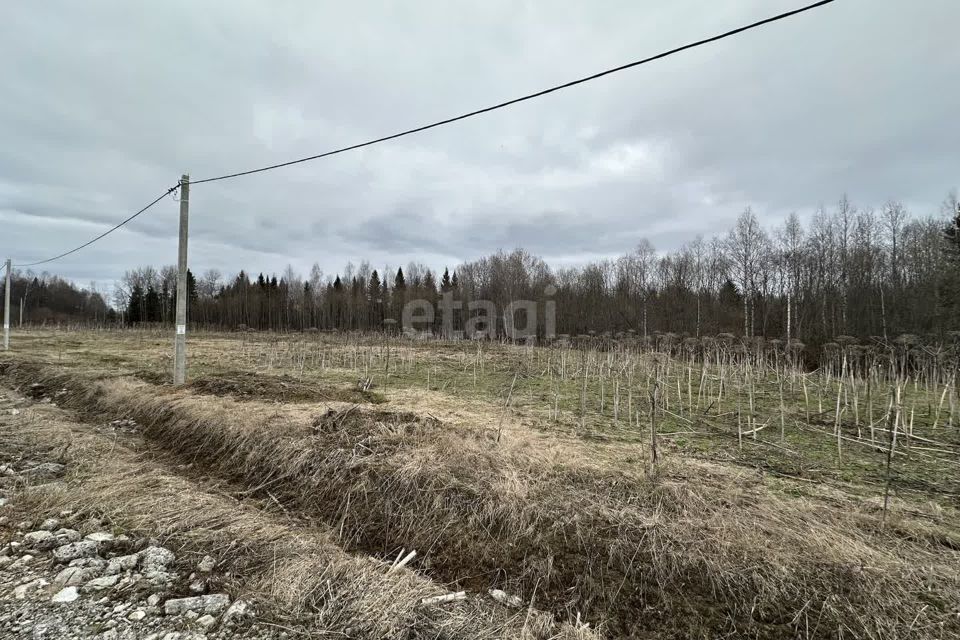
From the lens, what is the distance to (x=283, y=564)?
2.48m

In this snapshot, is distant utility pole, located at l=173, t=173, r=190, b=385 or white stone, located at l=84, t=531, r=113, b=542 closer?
white stone, located at l=84, t=531, r=113, b=542

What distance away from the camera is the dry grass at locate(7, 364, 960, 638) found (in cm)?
225

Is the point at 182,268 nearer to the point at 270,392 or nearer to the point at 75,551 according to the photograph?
the point at 270,392

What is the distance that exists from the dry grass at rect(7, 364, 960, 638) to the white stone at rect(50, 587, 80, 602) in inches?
57.0

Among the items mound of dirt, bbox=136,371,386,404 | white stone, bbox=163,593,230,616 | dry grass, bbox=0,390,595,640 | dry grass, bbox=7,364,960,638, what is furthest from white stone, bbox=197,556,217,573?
mound of dirt, bbox=136,371,386,404

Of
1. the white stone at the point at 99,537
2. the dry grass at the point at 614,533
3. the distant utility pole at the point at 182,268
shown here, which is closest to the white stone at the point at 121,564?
the white stone at the point at 99,537

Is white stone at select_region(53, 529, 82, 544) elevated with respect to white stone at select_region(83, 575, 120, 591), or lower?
elevated

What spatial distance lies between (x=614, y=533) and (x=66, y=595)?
3.17 metres

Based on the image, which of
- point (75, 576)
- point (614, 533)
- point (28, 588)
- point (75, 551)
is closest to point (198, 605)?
point (75, 576)

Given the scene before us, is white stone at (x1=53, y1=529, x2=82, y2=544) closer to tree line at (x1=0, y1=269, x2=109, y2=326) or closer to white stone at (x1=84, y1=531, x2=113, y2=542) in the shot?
white stone at (x1=84, y1=531, x2=113, y2=542)

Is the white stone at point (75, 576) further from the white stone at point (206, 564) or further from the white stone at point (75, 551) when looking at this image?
the white stone at point (206, 564)

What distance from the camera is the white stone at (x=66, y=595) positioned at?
2117mm

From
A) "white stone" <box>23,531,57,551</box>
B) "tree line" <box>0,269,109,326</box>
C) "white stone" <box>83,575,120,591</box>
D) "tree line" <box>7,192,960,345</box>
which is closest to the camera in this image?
"white stone" <box>83,575,120,591</box>

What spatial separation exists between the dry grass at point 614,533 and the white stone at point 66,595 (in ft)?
4.75
